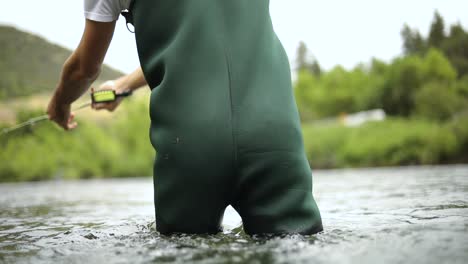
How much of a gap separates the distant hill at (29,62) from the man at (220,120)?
1.56m

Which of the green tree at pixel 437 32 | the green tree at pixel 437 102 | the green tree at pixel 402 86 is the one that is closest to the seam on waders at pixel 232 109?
the green tree at pixel 437 32

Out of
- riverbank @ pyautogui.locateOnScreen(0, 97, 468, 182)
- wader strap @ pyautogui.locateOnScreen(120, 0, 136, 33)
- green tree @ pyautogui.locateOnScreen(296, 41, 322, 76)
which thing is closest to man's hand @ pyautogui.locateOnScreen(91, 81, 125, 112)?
wader strap @ pyautogui.locateOnScreen(120, 0, 136, 33)

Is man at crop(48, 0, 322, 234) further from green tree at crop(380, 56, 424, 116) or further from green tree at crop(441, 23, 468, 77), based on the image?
green tree at crop(380, 56, 424, 116)

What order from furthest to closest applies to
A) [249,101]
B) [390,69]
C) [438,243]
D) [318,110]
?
[318,110]
[390,69]
[249,101]
[438,243]

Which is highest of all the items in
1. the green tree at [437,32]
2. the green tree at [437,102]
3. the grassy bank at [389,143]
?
the green tree at [437,32]

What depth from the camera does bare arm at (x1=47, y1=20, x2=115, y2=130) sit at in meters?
1.53

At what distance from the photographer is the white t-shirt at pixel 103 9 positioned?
4.78 ft

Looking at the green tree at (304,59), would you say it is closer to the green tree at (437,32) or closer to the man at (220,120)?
the green tree at (437,32)

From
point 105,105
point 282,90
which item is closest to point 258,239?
point 282,90

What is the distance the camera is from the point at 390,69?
18719 millimetres

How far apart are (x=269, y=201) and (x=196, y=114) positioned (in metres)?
0.30

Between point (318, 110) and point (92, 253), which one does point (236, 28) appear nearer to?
point (92, 253)

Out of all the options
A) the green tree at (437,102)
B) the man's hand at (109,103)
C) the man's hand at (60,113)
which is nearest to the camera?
the man's hand at (60,113)

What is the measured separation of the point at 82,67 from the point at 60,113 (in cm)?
45
